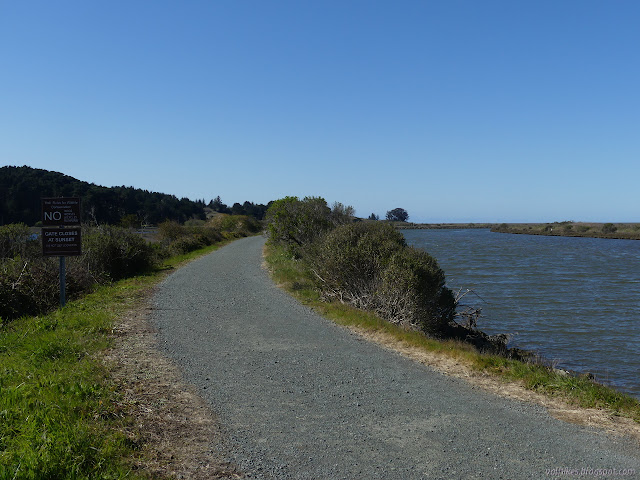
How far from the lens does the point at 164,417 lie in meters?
5.37

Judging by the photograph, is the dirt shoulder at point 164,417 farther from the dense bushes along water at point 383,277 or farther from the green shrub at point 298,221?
the green shrub at point 298,221

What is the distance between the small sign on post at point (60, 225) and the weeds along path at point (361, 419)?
3.82 meters

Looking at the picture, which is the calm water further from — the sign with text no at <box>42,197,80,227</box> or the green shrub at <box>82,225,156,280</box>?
the green shrub at <box>82,225,156,280</box>

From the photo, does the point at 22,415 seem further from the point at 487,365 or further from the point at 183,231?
the point at 183,231

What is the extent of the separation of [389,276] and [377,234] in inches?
112

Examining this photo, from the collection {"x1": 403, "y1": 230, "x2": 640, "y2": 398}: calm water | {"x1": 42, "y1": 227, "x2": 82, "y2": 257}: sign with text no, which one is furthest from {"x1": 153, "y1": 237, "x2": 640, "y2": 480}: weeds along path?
{"x1": 403, "y1": 230, "x2": 640, "y2": 398}: calm water

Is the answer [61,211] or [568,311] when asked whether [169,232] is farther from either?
[568,311]

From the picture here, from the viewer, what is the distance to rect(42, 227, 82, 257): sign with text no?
1138cm

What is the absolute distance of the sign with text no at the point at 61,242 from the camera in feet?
37.3

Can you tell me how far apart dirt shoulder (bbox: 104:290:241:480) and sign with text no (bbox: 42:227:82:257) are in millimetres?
4114

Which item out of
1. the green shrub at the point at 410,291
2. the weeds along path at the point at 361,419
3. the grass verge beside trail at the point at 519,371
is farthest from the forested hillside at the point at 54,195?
the weeds along path at the point at 361,419

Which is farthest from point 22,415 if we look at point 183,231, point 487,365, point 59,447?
point 183,231

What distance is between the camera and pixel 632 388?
32.9 ft

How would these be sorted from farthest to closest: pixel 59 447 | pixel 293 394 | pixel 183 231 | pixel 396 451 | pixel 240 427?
pixel 183 231
pixel 293 394
pixel 240 427
pixel 396 451
pixel 59 447
